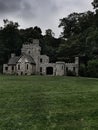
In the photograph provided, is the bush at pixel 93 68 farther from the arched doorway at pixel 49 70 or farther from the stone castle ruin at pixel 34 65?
the arched doorway at pixel 49 70

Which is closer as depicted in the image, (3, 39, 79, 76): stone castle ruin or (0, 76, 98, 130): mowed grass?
(0, 76, 98, 130): mowed grass

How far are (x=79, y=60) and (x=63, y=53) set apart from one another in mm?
5389

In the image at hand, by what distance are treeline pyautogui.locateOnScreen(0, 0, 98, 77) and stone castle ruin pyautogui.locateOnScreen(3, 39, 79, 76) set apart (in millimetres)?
3754

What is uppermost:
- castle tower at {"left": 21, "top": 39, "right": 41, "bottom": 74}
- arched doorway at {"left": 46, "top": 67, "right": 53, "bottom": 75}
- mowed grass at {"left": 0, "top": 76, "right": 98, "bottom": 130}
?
castle tower at {"left": 21, "top": 39, "right": 41, "bottom": 74}

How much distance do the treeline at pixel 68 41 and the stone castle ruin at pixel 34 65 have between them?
3754 millimetres

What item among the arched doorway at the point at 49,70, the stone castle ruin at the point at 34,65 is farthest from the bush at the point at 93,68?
the arched doorway at the point at 49,70

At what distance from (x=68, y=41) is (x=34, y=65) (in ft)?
39.2

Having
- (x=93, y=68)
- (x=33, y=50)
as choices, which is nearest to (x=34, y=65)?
(x=33, y=50)

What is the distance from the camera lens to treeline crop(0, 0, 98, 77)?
57.8m

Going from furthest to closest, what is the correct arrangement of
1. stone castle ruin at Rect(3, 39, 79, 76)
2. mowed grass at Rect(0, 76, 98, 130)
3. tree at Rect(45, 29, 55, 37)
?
1. tree at Rect(45, 29, 55, 37)
2. stone castle ruin at Rect(3, 39, 79, 76)
3. mowed grass at Rect(0, 76, 98, 130)

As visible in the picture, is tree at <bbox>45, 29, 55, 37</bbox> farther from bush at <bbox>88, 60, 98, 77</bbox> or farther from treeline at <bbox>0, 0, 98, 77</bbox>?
bush at <bbox>88, 60, 98, 77</bbox>

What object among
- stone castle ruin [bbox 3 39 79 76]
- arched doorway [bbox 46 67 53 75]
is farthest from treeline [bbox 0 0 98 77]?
arched doorway [bbox 46 67 53 75]

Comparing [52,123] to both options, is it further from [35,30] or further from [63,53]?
[35,30]

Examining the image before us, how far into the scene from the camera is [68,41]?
2751 inches
